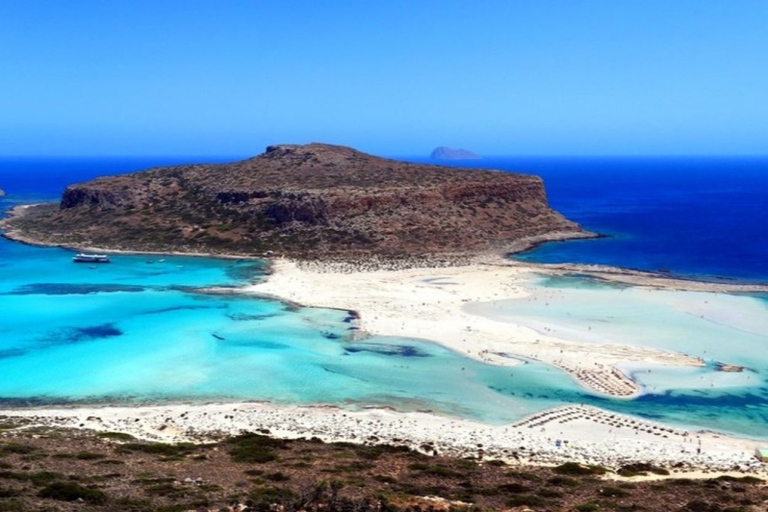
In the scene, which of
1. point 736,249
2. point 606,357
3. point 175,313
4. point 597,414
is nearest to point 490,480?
point 597,414

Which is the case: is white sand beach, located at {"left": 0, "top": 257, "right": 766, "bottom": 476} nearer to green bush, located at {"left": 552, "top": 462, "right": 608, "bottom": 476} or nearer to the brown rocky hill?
green bush, located at {"left": 552, "top": 462, "right": 608, "bottom": 476}

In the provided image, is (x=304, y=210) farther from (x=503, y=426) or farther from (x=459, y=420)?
(x=503, y=426)

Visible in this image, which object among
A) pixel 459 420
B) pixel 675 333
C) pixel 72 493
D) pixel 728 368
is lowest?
pixel 459 420

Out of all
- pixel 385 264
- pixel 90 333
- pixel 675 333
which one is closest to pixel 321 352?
pixel 90 333

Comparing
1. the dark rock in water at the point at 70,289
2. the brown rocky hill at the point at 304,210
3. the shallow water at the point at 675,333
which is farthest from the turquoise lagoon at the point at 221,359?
the brown rocky hill at the point at 304,210

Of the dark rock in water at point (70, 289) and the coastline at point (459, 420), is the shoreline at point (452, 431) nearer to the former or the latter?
the coastline at point (459, 420)

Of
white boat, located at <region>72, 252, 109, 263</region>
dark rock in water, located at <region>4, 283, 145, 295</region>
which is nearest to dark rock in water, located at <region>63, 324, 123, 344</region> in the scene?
dark rock in water, located at <region>4, 283, 145, 295</region>
